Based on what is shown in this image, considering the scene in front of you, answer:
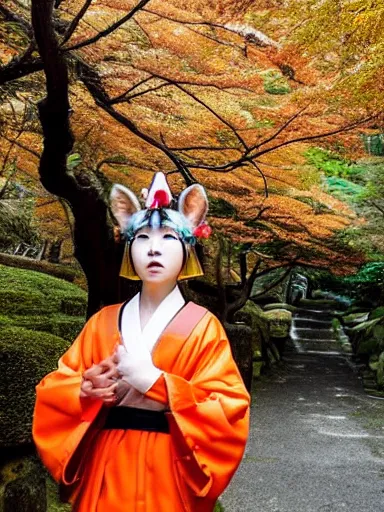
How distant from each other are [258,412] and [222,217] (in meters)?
3.81

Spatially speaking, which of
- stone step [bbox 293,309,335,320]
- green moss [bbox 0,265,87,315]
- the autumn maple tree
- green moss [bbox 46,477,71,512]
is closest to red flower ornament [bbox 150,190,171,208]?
the autumn maple tree

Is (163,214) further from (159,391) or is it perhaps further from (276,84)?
(276,84)

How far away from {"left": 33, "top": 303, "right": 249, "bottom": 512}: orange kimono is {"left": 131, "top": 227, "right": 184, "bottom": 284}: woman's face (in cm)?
22

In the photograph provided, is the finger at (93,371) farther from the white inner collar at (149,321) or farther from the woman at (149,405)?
the white inner collar at (149,321)

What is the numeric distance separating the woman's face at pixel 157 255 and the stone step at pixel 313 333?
18.0 meters

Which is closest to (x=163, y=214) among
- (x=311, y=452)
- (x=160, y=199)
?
(x=160, y=199)

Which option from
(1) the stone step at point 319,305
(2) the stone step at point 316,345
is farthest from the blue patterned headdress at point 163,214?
(1) the stone step at point 319,305

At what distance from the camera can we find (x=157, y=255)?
233cm

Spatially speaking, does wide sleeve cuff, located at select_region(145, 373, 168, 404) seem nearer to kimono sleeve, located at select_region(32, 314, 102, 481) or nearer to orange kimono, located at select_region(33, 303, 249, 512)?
orange kimono, located at select_region(33, 303, 249, 512)

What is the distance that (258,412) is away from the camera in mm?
9648

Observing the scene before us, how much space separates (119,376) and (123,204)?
31.9 inches

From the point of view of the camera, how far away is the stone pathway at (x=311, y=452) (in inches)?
207

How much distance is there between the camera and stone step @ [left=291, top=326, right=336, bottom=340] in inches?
778

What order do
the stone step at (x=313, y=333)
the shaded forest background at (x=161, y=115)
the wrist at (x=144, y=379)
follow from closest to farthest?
the wrist at (x=144, y=379)
the shaded forest background at (x=161, y=115)
the stone step at (x=313, y=333)
